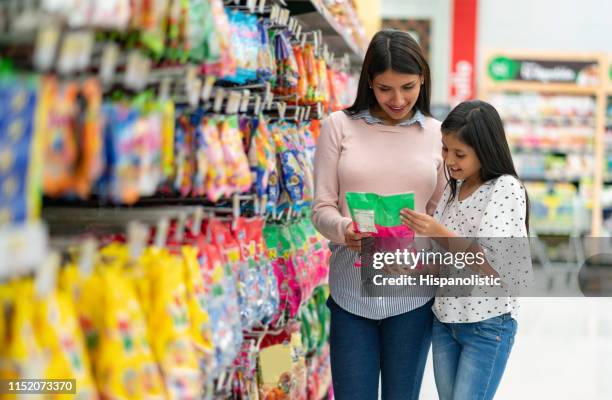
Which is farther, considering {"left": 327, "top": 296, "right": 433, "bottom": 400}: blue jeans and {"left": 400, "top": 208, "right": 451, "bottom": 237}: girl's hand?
{"left": 327, "top": 296, "right": 433, "bottom": 400}: blue jeans

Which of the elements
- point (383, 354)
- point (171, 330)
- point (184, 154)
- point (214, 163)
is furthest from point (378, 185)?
point (171, 330)

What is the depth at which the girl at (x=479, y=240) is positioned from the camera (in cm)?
257

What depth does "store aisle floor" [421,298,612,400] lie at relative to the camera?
208 inches

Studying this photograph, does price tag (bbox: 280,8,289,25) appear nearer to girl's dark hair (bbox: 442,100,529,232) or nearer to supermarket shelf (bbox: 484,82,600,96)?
girl's dark hair (bbox: 442,100,529,232)

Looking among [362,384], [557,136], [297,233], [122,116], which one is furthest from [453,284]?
[557,136]

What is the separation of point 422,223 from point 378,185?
0.86ft

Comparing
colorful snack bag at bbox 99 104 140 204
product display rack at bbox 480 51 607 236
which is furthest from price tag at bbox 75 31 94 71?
product display rack at bbox 480 51 607 236

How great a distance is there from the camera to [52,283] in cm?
144

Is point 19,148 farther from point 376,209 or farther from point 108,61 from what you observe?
point 376,209

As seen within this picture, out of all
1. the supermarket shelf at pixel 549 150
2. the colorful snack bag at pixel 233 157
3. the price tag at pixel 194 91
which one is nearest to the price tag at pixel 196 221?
the colorful snack bag at pixel 233 157

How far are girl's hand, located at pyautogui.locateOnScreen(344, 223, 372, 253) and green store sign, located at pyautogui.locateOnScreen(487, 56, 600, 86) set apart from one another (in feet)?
30.7

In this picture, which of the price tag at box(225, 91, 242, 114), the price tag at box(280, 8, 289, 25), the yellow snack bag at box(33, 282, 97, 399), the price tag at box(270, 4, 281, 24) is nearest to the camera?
the yellow snack bag at box(33, 282, 97, 399)

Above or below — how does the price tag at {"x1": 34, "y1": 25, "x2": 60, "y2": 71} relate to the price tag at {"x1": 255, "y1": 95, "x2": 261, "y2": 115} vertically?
above

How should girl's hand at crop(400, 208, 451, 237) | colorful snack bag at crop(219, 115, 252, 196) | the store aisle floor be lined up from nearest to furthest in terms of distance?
1. colorful snack bag at crop(219, 115, 252, 196)
2. girl's hand at crop(400, 208, 451, 237)
3. the store aisle floor
